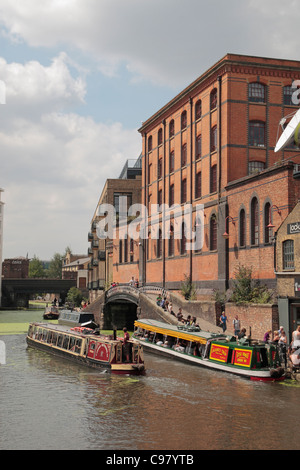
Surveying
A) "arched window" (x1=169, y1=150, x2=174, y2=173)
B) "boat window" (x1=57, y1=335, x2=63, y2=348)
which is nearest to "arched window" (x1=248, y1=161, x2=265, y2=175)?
"arched window" (x1=169, y1=150, x2=174, y2=173)

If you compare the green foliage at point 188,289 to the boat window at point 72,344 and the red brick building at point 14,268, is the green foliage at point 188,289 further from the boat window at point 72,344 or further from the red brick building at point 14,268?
the red brick building at point 14,268

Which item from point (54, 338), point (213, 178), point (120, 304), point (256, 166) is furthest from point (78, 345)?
point (120, 304)

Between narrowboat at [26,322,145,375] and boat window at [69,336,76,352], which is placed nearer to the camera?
narrowboat at [26,322,145,375]

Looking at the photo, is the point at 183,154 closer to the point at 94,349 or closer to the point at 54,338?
the point at 54,338

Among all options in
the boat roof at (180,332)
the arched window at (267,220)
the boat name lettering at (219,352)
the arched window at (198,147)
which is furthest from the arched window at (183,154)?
the boat name lettering at (219,352)

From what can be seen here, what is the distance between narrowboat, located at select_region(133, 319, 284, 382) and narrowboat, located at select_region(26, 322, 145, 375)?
3.12 meters

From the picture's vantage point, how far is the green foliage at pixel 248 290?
97.3ft

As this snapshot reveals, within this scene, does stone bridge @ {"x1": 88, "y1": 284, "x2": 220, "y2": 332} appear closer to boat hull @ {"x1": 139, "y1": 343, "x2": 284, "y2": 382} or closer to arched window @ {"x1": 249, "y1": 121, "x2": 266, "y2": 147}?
boat hull @ {"x1": 139, "y1": 343, "x2": 284, "y2": 382}

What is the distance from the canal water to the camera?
14.7 m

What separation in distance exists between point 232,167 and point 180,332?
493 inches

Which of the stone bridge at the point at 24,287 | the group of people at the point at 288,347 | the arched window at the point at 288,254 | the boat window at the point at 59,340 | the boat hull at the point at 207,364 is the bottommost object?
the boat hull at the point at 207,364

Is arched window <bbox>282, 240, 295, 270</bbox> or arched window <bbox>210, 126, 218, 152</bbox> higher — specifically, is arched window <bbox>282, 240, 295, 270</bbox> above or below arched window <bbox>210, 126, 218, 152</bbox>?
below

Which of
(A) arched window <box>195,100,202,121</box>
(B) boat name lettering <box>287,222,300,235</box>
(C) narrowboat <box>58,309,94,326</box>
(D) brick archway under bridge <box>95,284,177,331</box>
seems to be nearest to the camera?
(B) boat name lettering <box>287,222,300,235</box>

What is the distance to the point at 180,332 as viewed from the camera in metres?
28.8
